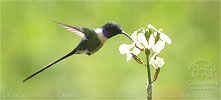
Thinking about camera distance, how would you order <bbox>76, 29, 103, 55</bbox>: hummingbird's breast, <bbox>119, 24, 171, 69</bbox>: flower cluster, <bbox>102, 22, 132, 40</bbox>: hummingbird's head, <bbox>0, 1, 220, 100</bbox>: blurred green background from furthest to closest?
<bbox>0, 1, 220, 100</bbox>: blurred green background
<bbox>76, 29, 103, 55</bbox>: hummingbird's breast
<bbox>102, 22, 132, 40</bbox>: hummingbird's head
<bbox>119, 24, 171, 69</bbox>: flower cluster

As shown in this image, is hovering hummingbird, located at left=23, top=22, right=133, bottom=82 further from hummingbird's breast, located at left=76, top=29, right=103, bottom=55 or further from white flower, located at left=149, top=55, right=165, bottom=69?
white flower, located at left=149, top=55, right=165, bottom=69

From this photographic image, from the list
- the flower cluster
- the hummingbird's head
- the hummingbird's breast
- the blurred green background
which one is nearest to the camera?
the flower cluster

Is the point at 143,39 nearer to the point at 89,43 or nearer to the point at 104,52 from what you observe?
the point at 89,43

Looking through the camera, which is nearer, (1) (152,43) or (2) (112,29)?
(1) (152,43)

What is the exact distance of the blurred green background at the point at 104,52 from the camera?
4.68 metres

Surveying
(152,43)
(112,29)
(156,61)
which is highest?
(112,29)

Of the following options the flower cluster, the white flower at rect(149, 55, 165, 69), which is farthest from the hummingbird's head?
the white flower at rect(149, 55, 165, 69)

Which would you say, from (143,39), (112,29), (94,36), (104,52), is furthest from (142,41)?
(104,52)

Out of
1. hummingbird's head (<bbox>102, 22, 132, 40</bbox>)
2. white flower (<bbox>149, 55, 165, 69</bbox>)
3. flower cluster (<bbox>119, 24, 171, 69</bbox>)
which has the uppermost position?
hummingbird's head (<bbox>102, 22, 132, 40</bbox>)

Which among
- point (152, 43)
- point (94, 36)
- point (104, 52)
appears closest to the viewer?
point (152, 43)

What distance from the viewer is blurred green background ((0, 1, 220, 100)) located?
4676 mm

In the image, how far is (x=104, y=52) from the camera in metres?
5.43

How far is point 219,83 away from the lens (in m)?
4.67

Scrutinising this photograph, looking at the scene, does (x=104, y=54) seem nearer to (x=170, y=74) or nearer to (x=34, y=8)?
(x=170, y=74)
